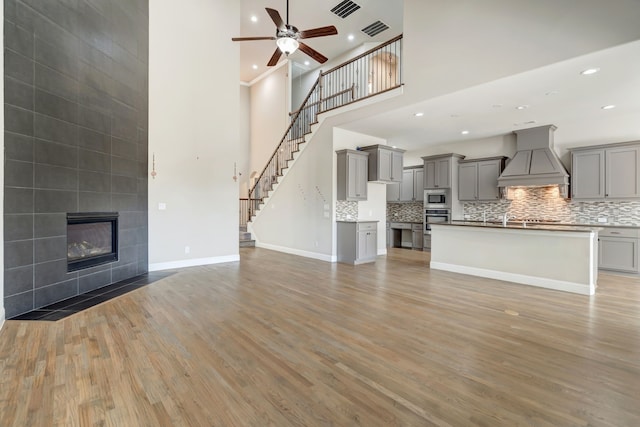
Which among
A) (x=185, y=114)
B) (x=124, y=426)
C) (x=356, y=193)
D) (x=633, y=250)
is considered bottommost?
(x=124, y=426)

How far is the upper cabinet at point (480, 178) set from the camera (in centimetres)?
755

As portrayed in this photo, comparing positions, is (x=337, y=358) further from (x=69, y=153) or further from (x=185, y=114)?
(x=185, y=114)

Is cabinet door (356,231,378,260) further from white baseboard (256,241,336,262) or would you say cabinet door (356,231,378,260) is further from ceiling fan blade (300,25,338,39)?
ceiling fan blade (300,25,338,39)

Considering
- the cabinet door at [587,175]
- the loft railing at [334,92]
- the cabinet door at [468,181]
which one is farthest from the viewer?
Answer: the loft railing at [334,92]

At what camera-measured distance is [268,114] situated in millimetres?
11539

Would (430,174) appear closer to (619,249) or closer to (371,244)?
(371,244)

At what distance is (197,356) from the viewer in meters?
2.50

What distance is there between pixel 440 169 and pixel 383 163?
2.15 m

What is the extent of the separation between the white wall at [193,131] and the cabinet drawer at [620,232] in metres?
7.54

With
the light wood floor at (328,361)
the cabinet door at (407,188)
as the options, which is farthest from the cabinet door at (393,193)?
the light wood floor at (328,361)

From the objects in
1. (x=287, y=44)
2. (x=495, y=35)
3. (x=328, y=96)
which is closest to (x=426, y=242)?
(x=328, y=96)

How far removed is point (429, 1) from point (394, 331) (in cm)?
503

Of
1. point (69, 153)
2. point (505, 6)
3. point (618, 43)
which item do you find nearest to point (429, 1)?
point (505, 6)

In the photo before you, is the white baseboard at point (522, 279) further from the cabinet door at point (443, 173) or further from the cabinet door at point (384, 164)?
the cabinet door at point (443, 173)
